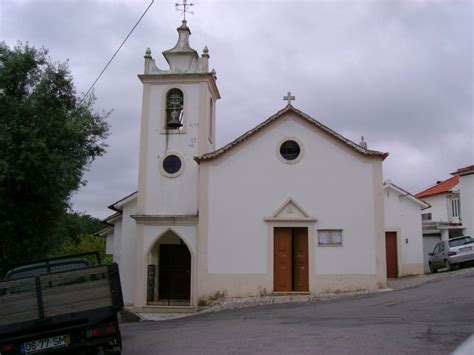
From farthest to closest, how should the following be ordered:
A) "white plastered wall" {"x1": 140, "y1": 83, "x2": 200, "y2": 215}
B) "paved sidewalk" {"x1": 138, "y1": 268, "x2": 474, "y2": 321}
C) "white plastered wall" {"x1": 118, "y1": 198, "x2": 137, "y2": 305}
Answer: "white plastered wall" {"x1": 118, "y1": 198, "x2": 137, "y2": 305} → "white plastered wall" {"x1": 140, "y1": 83, "x2": 200, "y2": 215} → "paved sidewalk" {"x1": 138, "y1": 268, "x2": 474, "y2": 321}

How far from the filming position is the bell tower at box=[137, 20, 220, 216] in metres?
20.0

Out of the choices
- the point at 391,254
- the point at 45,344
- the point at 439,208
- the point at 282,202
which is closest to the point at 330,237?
the point at 282,202

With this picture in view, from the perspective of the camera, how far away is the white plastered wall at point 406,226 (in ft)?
86.3

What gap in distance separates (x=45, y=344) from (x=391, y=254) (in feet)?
69.5

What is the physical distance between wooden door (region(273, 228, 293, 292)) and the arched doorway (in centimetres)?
352

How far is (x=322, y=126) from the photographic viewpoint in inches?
749

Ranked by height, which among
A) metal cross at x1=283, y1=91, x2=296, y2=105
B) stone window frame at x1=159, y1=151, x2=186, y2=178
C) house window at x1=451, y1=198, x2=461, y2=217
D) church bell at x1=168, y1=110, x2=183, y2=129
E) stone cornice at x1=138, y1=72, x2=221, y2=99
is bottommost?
stone window frame at x1=159, y1=151, x2=186, y2=178

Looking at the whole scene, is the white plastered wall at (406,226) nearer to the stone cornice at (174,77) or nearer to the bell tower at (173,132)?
the bell tower at (173,132)

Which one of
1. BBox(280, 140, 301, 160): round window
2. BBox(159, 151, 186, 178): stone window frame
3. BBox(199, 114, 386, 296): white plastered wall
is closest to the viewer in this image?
BBox(199, 114, 386, 296): white plastered wall

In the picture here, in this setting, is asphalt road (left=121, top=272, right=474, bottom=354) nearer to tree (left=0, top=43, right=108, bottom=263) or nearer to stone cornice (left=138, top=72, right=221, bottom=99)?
tree (left=0, top=43, right=108, bottom=263)

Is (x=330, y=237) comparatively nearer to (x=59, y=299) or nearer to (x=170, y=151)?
(x=170, y=151)

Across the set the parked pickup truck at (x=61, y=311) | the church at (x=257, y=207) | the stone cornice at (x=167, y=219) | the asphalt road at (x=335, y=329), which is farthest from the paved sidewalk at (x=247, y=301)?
the parked pickup truck at (x=61, y=311)

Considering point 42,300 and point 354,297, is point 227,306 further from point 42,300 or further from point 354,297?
point 42,300

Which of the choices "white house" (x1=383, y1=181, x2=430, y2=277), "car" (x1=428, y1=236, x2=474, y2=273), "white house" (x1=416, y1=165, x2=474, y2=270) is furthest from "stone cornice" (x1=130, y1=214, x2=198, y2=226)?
"white house" (x1=416, y1=165, x2=474, y2=270)
